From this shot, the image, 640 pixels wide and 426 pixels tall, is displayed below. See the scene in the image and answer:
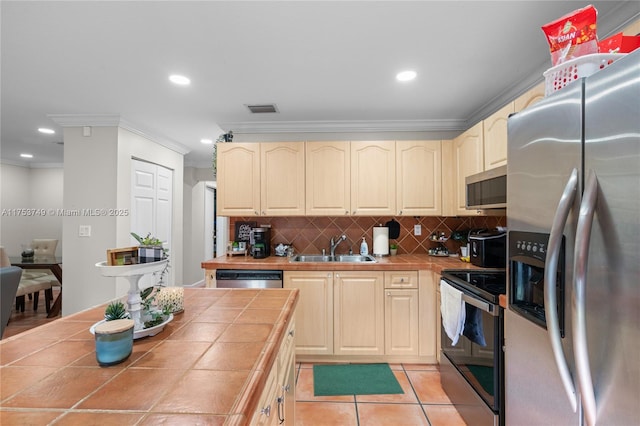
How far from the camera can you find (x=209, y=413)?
0.60 metres

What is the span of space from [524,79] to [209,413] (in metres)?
2.84

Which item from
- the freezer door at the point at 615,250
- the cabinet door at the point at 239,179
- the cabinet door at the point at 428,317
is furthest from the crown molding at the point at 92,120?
the freezer door at the point at 615,250

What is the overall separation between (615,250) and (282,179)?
2612 mm

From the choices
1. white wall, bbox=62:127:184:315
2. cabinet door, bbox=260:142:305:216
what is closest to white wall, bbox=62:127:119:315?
white wall, bbox=62:127:184:315

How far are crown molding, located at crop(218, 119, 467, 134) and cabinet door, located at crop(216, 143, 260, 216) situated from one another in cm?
36

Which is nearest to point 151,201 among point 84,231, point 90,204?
point 90,204

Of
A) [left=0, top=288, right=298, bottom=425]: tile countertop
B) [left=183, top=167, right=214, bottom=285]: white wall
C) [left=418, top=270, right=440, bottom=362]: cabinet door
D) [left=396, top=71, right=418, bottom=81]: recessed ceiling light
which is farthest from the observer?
[left=183, top=167, right=214, bottom=285]: white wall

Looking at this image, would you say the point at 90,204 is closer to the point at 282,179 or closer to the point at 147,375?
the point at 282,179

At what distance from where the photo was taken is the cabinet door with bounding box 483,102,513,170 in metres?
2.05

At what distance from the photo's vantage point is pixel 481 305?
172 cm

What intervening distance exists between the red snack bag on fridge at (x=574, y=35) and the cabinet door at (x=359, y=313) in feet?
6.55

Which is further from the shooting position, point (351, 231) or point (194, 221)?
point (194, 221)

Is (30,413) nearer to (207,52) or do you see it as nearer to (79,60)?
(207,52)

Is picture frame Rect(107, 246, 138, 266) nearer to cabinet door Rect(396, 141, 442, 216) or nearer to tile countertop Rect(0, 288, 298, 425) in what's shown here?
tile countertop Rect(0, 288, 298, 425)
